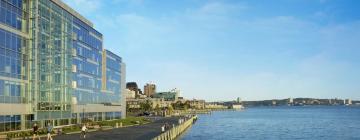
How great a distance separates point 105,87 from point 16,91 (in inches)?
2206

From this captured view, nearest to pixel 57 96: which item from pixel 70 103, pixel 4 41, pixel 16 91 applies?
pixel 70 103

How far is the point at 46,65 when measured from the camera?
8550 cm

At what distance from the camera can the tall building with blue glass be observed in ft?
241

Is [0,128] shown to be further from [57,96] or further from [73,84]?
[73,84]

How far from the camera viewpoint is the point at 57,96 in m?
91.0

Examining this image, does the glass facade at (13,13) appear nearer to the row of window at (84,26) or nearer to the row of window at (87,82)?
the row of window at (84,26)

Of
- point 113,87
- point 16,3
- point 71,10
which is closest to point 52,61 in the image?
point 16,3

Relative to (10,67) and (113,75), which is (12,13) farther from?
(113,75)

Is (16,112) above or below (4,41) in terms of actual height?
below

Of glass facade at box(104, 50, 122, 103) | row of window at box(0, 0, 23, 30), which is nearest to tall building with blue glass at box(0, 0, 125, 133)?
row of window at box(0, 0, 23, 30)

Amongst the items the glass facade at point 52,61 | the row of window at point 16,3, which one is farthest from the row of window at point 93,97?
the row of window at point 16,3

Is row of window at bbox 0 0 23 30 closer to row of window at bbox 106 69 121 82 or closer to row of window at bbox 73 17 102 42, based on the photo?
row of window at bbox 73 17 102 42

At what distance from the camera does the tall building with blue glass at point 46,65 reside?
7356 cm

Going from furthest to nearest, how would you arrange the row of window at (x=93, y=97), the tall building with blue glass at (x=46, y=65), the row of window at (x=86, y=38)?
the row of window at (x=93, y=97), the row of window at (x=86, y=38), the tall building with blue glass at (x=46, y=65)
